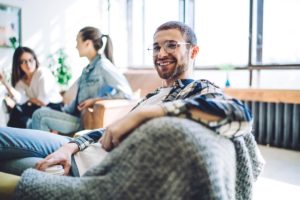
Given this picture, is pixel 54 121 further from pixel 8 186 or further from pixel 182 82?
pixel 8 186

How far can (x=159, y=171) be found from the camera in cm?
60

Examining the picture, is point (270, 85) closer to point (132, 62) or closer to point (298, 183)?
point (298, 183)

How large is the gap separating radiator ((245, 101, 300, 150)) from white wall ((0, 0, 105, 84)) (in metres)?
2.82

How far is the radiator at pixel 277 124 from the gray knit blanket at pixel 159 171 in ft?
10.3

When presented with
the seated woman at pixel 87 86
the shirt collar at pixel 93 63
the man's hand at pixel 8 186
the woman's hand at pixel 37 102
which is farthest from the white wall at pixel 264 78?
the man's hand at pixel 8 186

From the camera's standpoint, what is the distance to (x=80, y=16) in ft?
16.0

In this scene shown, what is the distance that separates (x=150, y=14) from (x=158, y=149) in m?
4.67

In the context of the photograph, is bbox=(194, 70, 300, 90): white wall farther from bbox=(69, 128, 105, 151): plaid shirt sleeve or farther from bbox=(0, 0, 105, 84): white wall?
bbox=(69, 128, 105, 151): plaid shirt sleeve

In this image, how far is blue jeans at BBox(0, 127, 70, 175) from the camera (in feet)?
3.66

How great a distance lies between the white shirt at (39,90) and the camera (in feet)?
10.1

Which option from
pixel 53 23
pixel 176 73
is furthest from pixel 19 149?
pixel 53 23

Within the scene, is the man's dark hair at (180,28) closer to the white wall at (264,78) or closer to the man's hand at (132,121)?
the man's hand at (132,121)

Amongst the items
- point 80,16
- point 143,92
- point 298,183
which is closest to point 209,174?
point 298,183

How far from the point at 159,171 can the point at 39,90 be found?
276cm
